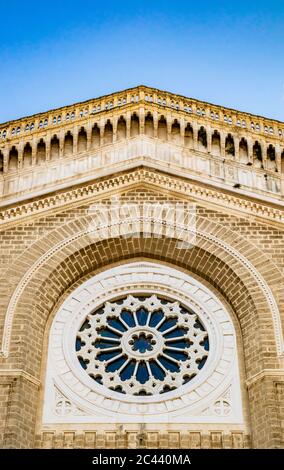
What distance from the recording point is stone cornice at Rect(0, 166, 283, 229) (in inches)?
760

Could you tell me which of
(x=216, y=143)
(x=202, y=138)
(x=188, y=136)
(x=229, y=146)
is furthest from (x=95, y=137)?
(x=229, y=146)

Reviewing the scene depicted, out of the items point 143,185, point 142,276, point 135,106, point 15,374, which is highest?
point 135,106

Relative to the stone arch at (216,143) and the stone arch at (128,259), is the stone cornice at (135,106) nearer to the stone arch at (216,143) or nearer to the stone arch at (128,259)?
the stone arch at (216,143)

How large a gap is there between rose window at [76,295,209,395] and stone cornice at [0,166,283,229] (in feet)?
7.94

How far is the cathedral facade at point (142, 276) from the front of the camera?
16594 millimetres

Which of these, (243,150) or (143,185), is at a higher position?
(243,150)

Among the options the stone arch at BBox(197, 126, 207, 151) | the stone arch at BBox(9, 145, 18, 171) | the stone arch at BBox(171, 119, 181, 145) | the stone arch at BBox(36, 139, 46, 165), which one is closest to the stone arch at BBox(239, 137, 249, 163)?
the stone arch at BBox(197, 126, 207, 151)

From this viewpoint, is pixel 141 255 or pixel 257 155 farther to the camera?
pixel 257 155

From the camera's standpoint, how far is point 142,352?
1766 cm

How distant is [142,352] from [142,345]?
0.60 feet

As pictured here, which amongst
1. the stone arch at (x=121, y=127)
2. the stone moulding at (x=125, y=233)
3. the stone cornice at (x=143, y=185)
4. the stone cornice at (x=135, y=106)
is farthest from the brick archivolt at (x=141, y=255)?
the stone cornice at (x=135, y=106)

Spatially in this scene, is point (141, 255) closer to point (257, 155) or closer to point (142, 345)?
point (142, 345)

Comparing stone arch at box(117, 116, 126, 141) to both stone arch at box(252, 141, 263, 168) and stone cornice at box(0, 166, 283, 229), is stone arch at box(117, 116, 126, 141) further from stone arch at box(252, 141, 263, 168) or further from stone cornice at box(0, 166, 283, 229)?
stone arch at box(252, 141, 263, 168)

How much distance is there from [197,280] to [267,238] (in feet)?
5.37
